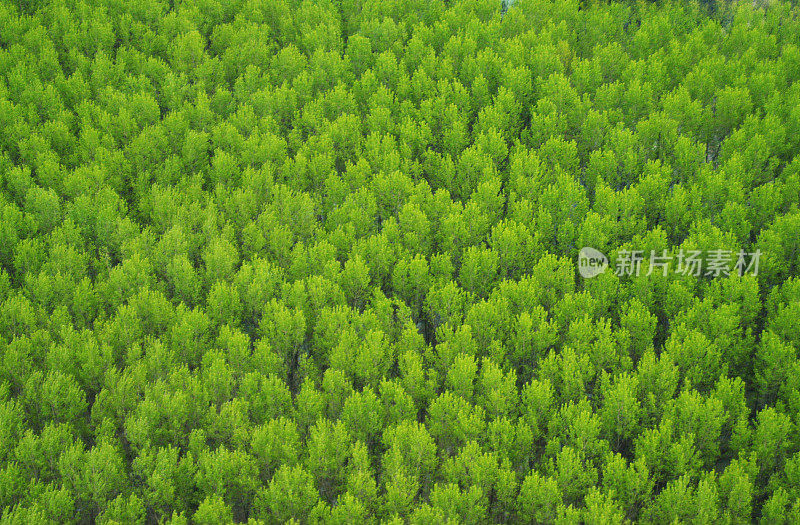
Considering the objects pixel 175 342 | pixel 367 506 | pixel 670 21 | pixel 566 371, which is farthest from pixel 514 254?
pixel 670 21
